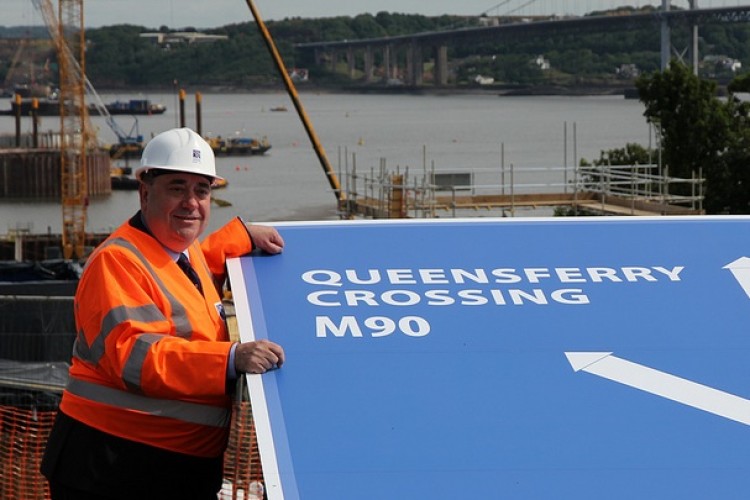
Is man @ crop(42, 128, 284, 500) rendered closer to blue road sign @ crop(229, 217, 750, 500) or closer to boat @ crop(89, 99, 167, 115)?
blue road sign @ crop(229, 217, 750, 500)

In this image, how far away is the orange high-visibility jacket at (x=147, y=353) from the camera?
156 inches

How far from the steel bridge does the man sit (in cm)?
8455

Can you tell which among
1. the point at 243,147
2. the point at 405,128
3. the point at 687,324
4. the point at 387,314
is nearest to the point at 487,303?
the point at 387,314

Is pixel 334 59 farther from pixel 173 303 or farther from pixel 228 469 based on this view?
pixel 173 303

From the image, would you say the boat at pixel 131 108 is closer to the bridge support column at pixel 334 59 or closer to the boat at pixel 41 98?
the boat at pixel 41 98

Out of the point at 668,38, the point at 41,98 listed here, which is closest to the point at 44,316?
the point at 668,38

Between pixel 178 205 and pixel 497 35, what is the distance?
107 m

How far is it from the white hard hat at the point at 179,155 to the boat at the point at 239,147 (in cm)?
11681

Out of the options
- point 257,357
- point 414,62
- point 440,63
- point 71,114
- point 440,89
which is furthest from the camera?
point 440,89

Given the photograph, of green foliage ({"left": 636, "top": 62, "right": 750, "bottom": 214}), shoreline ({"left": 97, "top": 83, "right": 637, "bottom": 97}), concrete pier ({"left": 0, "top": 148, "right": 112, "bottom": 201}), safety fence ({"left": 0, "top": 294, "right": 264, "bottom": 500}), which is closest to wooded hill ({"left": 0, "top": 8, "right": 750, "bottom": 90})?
shoreline ({"left": 97, "top": 83, "right": 637, "bottom": 97})

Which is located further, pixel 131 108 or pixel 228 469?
pixel 131 108

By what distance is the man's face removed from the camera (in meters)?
4.16

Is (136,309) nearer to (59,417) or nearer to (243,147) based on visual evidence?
(59,417)

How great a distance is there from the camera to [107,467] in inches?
164
